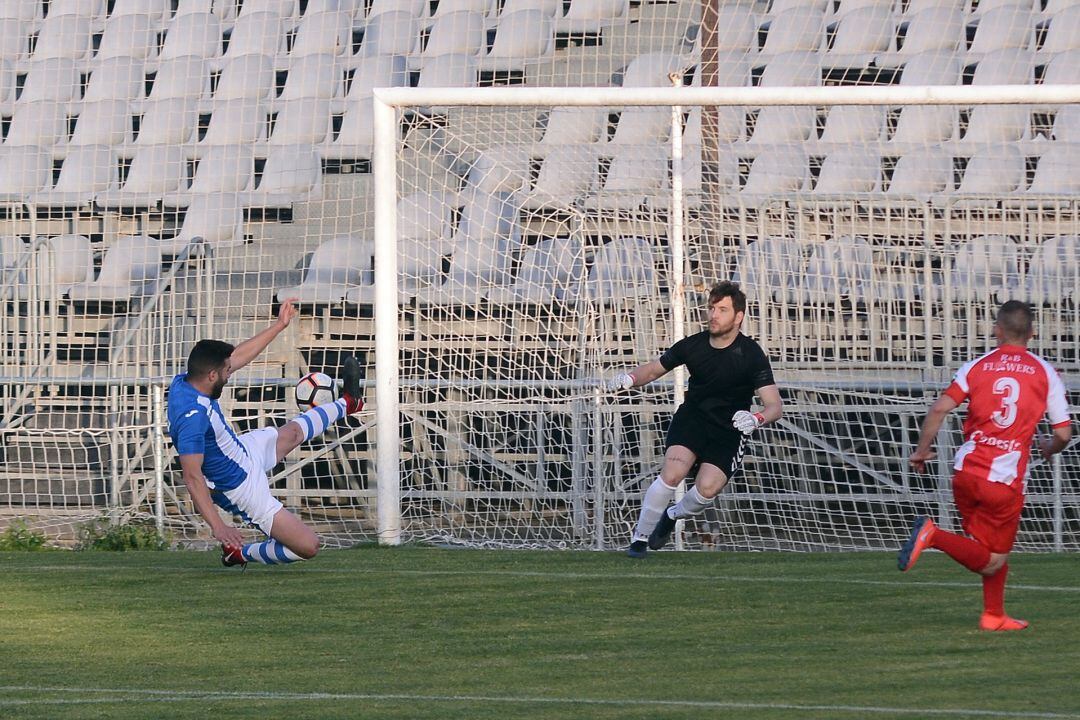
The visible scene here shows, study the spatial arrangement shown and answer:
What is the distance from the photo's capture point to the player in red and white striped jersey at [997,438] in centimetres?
580

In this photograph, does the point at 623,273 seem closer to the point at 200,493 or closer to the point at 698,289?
the point at 698,289

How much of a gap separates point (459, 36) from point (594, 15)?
1.41 meters

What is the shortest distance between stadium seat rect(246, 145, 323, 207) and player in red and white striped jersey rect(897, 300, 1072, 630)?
28.6 ft

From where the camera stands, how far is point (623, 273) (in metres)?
11.7

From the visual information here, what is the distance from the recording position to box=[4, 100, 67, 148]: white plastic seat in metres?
14.7

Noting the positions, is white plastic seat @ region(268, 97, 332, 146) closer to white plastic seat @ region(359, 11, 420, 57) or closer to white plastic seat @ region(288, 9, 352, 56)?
white plastic seat @ region(288, 9, 352, 56)

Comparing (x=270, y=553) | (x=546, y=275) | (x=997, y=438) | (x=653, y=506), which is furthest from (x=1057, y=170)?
(x=270, y=553)

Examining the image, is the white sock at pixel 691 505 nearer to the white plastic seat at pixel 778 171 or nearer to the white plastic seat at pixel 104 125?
the white plastic seat at pixel 778 171

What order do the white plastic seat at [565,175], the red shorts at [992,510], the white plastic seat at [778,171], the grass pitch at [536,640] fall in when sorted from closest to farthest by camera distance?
1. the grass pitch at [536,640]
2. the red shorts at [992,510]
3. the white plastic seat at [565,175]
4. the white plastic seat at [778,171]

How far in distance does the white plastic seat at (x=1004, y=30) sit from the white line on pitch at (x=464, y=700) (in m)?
10.2

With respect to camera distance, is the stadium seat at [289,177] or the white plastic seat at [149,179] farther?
the white plastic seat at [149,179]

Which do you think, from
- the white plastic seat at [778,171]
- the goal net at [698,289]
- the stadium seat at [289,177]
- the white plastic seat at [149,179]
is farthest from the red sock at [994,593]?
the white plastic seat at [149,179]

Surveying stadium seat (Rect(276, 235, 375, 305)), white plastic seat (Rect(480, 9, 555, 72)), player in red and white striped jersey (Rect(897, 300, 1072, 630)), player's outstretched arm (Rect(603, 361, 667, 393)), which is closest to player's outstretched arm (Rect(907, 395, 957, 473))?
player in red and white striped jersey (Rect(897, 300, 1072, 630))

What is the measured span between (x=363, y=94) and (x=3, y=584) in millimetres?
7243
